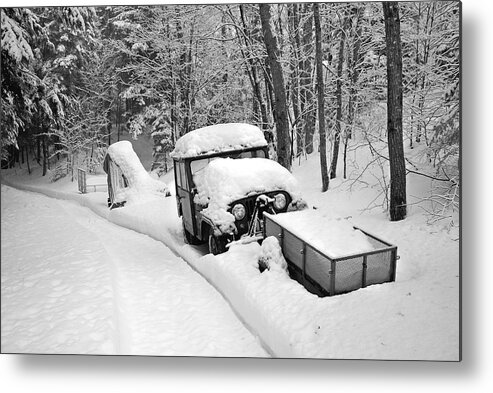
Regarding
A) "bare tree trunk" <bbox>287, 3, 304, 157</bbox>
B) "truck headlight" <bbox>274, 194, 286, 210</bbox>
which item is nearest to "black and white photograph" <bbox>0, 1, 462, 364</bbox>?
"truck headlight" <bbox>274, 194, 286, 210</bbox>

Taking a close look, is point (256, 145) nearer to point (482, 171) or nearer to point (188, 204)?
point (188, 204)

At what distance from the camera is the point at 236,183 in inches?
208

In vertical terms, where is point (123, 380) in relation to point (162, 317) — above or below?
below

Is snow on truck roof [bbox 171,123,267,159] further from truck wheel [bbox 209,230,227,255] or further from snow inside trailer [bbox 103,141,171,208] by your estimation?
truck wheel [bbox 209,230,227,255]

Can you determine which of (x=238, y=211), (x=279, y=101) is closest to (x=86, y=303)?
(x=238, y=211)

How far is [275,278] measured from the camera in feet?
13.7

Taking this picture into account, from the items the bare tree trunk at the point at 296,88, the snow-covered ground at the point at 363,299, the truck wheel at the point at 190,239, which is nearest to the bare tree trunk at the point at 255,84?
the bare tree trunk at the point at 296,88

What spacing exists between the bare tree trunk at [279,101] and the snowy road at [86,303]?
256 cm

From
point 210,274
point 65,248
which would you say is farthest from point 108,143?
point 210,274

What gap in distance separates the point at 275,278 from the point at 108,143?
2476mm

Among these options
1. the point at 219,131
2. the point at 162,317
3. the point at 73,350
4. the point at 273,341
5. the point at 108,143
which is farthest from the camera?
the point at 219,131

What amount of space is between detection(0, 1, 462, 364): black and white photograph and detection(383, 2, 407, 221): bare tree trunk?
0.02 m

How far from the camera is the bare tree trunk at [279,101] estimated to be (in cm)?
649

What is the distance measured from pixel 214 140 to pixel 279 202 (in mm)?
1242
